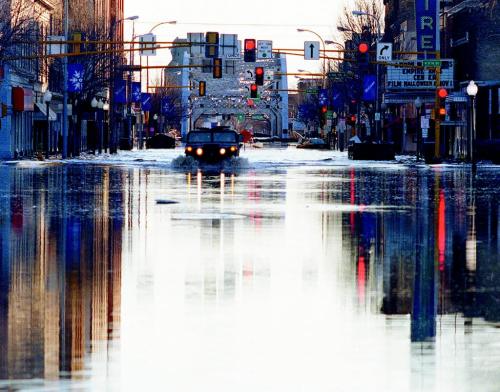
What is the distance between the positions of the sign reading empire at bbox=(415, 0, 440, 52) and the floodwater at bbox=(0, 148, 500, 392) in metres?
60.4

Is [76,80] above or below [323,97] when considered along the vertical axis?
below

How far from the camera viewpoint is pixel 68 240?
1967 cm

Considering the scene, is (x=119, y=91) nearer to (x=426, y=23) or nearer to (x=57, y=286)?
(x=426, y=23)

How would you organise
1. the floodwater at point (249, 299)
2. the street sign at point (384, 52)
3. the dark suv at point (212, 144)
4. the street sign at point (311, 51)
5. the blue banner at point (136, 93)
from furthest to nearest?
the blue banner at point (136, 93), the street sign at point (311, 51), the street sign at point (384, 52), the dark suv at point (212, 144), the floodwater at point (249, 299)

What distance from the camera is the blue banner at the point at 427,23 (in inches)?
3418

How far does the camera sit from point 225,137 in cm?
6700

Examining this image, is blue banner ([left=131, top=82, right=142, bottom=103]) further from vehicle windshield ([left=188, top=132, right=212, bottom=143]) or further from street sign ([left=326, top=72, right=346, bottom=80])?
vehicle windshield ([left=188, top=132, right=212, bottom=143])

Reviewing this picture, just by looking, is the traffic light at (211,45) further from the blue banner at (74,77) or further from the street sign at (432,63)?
the blue banner at (74,77)

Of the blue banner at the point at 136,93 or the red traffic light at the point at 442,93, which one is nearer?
the red traffic light at the point at 442,93

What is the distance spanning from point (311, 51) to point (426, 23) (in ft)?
38.4

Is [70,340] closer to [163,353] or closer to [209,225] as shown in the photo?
[163,353]

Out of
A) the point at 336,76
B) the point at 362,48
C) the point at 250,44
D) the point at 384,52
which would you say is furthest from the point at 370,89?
the point at 362,48

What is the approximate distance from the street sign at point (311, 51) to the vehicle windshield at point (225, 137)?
12.2m

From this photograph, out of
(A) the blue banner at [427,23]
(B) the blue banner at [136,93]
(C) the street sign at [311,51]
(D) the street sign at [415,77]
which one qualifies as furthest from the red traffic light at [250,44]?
(B) the blue banner at [136,93]
